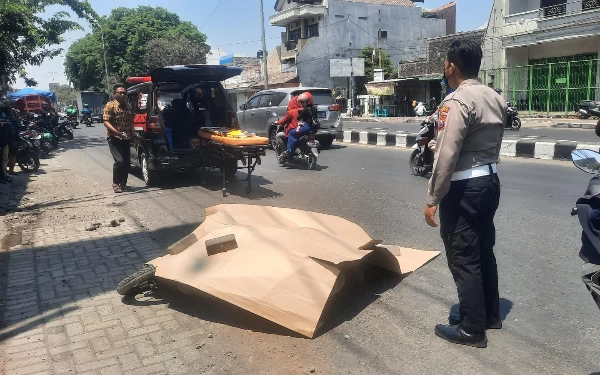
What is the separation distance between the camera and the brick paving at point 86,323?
301 cm

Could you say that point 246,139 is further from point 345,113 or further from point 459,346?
point 345,113

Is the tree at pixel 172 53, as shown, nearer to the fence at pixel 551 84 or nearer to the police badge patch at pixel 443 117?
the fence at pixel 551 84

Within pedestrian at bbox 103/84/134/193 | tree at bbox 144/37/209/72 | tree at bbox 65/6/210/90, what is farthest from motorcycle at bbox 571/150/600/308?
tree at bbox 65/6/210/90

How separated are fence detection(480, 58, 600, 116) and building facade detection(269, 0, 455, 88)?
66.0 feet

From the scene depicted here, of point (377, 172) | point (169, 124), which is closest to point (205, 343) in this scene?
point (169, 124)

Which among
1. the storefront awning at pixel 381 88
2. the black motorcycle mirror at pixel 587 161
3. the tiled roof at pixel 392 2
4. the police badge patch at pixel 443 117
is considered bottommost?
the black motorcycle mirror at pixel 587 161

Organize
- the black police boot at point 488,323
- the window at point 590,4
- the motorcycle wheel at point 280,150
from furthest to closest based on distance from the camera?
1. the window at point 590,4
2. the motorcycle wheel at point 280,150
3. the black police boot at point 488,323

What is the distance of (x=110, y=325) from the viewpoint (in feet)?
11.5

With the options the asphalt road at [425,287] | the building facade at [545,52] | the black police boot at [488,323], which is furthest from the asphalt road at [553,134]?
the black police boot at [488,323]

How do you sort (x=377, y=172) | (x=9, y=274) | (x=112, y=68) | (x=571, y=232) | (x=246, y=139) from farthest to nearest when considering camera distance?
(x=112, y=68) → (x=377, y=172) → (x=246, y=139) → (x=571, y=232) → (x=9, y=274)

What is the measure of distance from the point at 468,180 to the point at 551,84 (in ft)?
73.1

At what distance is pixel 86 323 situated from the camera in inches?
139

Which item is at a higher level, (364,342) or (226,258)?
(226,258)

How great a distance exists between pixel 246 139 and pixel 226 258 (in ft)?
12.2
